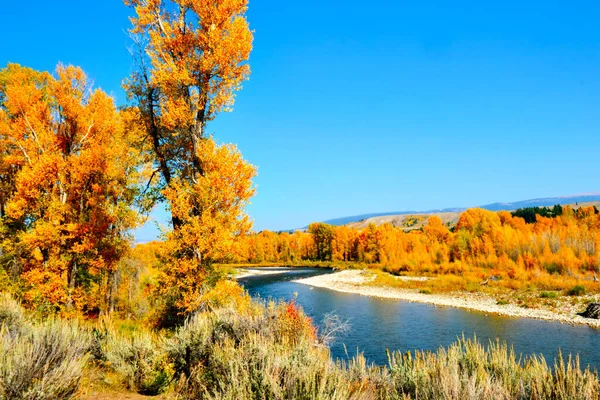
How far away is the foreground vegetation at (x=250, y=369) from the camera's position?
18.6 ft

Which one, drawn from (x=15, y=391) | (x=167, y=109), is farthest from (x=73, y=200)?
(x=15, y=391)

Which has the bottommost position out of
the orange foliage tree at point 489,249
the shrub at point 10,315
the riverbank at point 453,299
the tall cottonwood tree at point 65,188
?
the riverbank at point 453,299

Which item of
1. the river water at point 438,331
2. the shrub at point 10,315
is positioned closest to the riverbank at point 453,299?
the river water at point 438,331

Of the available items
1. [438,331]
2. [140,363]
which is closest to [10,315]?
[140,363]

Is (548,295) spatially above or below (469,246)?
below

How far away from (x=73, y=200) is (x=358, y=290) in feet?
138

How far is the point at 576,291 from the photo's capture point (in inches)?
1529

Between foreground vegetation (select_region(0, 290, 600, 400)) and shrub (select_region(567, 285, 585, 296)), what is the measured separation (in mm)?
40316

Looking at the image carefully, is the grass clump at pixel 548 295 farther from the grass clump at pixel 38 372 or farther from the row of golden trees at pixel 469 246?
the grass clump at pixel 38 372

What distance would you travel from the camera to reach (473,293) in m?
45.5

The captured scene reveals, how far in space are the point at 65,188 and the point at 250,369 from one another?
1646 centimetres

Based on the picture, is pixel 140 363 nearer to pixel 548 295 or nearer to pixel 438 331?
pixel 438 331

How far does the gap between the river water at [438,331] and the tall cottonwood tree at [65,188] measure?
39.0ft

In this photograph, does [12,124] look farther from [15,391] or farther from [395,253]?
[395,253]
